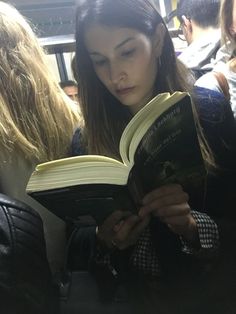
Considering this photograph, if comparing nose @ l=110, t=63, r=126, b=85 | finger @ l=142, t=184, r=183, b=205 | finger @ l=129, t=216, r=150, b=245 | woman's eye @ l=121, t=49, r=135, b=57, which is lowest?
finger @ l=129, t=216, r=150, b=245

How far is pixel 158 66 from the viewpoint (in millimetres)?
967

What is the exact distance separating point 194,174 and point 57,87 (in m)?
0.51

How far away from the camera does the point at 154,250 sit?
0.89 meters

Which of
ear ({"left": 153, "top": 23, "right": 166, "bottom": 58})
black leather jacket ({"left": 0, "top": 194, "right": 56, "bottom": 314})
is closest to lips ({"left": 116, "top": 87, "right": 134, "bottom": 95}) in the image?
ear ({"left": 153, "top": 23, "right": 166, "bottom": 58})

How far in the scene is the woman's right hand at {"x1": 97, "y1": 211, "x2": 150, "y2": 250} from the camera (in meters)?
0.77

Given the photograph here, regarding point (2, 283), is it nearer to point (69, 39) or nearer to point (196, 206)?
point (196, 206)

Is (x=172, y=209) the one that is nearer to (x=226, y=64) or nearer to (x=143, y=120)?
(x=143, y=120)

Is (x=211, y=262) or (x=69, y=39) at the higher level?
(x=69, y=39)

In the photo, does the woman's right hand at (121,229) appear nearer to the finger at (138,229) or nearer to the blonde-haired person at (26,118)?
the finger at (138,229)

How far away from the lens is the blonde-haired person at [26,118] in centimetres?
97

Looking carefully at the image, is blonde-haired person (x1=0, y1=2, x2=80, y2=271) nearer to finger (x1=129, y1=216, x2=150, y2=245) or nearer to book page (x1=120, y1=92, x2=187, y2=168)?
finger (x1=129, y1=216, x2=150, y2=245)

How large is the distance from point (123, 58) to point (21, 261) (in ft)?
1.60

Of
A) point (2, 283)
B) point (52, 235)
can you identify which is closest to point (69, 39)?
point (52, 235)

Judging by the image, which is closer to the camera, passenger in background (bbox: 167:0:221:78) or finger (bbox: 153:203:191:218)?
finger (bbox: 153:203:191:218)
